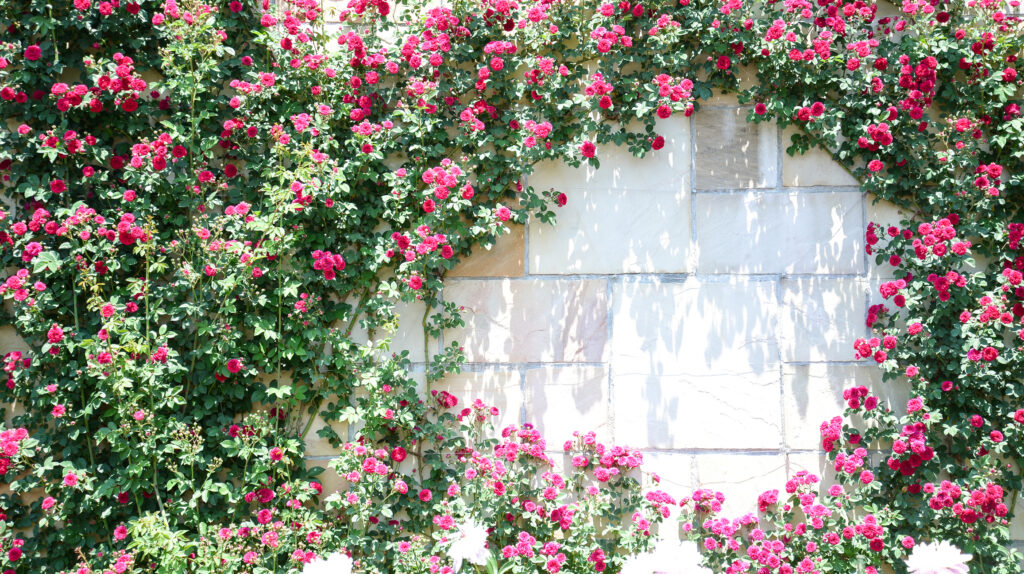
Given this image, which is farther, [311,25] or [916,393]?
[311,25]

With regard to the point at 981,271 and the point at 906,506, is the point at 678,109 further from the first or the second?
the point at 906,506

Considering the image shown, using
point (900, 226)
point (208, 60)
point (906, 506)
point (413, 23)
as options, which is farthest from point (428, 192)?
point (906, 506)

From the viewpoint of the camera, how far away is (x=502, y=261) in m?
2.94

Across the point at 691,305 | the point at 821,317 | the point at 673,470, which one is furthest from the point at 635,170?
the point at 673,470

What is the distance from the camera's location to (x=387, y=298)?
2.92 metres

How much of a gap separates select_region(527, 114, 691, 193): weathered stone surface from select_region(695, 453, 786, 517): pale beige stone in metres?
1.05

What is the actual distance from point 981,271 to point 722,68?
1202 millimetres

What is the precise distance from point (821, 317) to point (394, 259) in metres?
1.62

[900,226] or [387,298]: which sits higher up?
[900,226]

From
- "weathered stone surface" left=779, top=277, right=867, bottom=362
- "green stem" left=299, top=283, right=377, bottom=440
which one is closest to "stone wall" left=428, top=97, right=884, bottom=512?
"weathered stone surface" left=779, top=277, right=867, bottom=362

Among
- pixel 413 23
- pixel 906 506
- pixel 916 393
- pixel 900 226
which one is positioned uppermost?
pixel 413 23

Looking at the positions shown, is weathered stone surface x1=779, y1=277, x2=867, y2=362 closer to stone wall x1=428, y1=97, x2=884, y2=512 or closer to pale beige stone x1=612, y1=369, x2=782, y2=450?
stone wall x1=428, y1=97, x2=884, y2=512

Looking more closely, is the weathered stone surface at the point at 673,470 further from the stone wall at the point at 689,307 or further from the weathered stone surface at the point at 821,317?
the weathered stone surface at the point at 821,317

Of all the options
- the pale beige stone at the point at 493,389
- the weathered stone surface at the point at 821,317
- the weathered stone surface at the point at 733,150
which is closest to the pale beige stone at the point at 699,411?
the weathered stone surface at the point at 821,317
